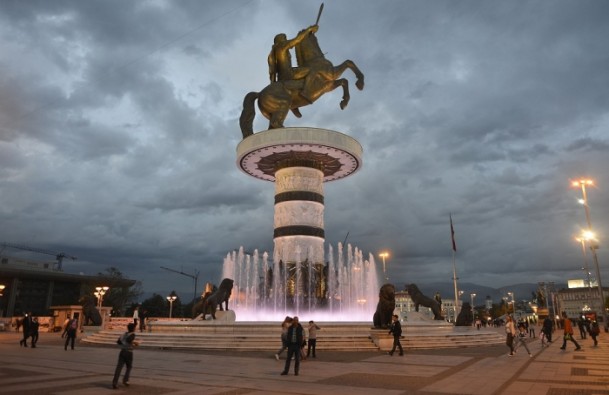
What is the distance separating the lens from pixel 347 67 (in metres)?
31.8

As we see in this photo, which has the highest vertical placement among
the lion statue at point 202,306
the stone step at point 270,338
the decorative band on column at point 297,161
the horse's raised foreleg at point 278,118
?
the horse's raised foreleg at point 278,118

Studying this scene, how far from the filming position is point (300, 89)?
102ft

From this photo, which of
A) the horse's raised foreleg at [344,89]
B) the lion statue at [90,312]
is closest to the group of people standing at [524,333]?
the horse's raised foreleg at [344,89]

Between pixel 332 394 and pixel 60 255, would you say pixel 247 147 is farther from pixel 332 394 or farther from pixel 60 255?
pixel 60 255

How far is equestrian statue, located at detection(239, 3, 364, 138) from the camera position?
30859mm

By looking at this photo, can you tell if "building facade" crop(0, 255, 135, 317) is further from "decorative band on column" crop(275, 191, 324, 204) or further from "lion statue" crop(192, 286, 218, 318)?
"decorative band on column" crop(275, 191, 324, 204)

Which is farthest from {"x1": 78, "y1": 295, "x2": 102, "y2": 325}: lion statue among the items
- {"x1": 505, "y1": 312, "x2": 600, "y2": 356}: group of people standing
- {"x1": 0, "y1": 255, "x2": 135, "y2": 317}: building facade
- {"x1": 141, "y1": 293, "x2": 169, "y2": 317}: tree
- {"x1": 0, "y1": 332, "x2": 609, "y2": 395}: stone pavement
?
{"x1": 141, "y1": 293, "x2": 169, "y2": 317}: tree

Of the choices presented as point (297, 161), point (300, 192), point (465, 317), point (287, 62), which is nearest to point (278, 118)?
point (297, 161)

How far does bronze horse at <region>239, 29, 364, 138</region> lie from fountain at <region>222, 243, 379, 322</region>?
9.48 m

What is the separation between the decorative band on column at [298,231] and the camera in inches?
1140

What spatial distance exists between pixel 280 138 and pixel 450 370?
20125 millimetres

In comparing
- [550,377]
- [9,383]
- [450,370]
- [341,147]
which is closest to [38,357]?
[9,383]

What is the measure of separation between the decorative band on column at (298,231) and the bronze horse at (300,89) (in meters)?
6.99

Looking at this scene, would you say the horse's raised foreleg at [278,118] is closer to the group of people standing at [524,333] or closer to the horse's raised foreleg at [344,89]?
the horse's raised foreleg at [344,89]
